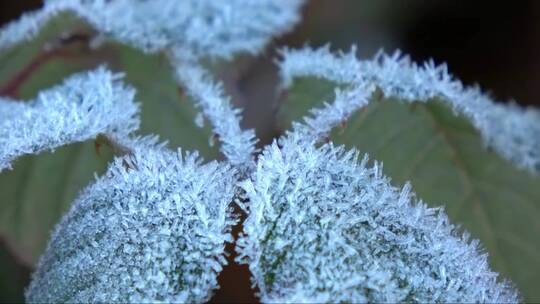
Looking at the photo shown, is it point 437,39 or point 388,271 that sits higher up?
point 437,39

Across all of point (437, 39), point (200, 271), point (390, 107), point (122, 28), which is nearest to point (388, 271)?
point (200, 271)

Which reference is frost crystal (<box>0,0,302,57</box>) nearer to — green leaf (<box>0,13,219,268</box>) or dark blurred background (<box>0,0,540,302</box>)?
green leaf (<box>0,13,219,268</box>)

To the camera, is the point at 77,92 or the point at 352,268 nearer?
the point at 352,268

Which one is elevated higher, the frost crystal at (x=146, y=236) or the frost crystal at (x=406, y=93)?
the frost crystal at (x=406, y=93)

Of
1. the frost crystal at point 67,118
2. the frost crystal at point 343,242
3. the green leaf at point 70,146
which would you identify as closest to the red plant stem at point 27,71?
Answer: the green leaf at point 70,146

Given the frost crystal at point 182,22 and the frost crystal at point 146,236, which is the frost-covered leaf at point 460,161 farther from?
the frost crystal at point 146,236

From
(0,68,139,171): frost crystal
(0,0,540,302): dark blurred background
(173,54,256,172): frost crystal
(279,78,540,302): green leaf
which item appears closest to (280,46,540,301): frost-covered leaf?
(279,78,540,302): green leaf

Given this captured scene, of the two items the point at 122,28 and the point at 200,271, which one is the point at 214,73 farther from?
the point at 200,271

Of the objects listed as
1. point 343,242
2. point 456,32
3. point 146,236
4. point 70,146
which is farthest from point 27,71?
point 456,32
